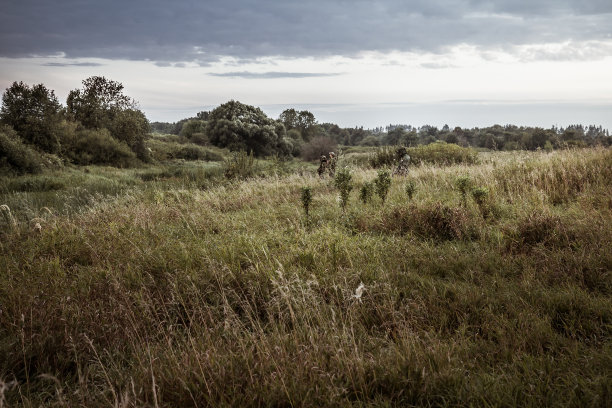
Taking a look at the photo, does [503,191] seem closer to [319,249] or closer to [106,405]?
[319,249]

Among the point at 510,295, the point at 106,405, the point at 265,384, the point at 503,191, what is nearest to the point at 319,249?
the point at 510,295

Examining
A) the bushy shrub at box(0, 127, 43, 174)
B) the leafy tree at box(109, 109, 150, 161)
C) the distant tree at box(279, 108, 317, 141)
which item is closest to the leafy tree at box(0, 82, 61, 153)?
the bushy shrub at box(0, 127, 43, 174)

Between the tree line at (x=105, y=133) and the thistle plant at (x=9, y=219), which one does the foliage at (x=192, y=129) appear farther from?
the thistle plant at (x=9, y=219)

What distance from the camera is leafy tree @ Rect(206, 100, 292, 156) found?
43750 mm

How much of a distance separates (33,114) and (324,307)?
27.5 meters

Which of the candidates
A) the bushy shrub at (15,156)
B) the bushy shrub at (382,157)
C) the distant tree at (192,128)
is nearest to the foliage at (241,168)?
the bushy shrub at (382,157)

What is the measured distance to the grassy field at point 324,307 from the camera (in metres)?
2.52

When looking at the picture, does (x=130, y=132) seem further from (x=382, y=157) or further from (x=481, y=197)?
(x=481, y=197)

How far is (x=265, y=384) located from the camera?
2459mm

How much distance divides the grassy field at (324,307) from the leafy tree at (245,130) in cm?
3602

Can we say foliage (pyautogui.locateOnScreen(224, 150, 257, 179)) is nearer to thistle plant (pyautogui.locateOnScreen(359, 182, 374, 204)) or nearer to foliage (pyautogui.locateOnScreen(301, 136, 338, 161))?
thistle plant (pyautogui.locateOnScreen(359, 182, 374, 204))

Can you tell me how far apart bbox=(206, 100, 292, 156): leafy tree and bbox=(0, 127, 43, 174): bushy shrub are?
80.1 ft

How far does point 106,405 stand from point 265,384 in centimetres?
111

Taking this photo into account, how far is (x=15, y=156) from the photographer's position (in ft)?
61.7
